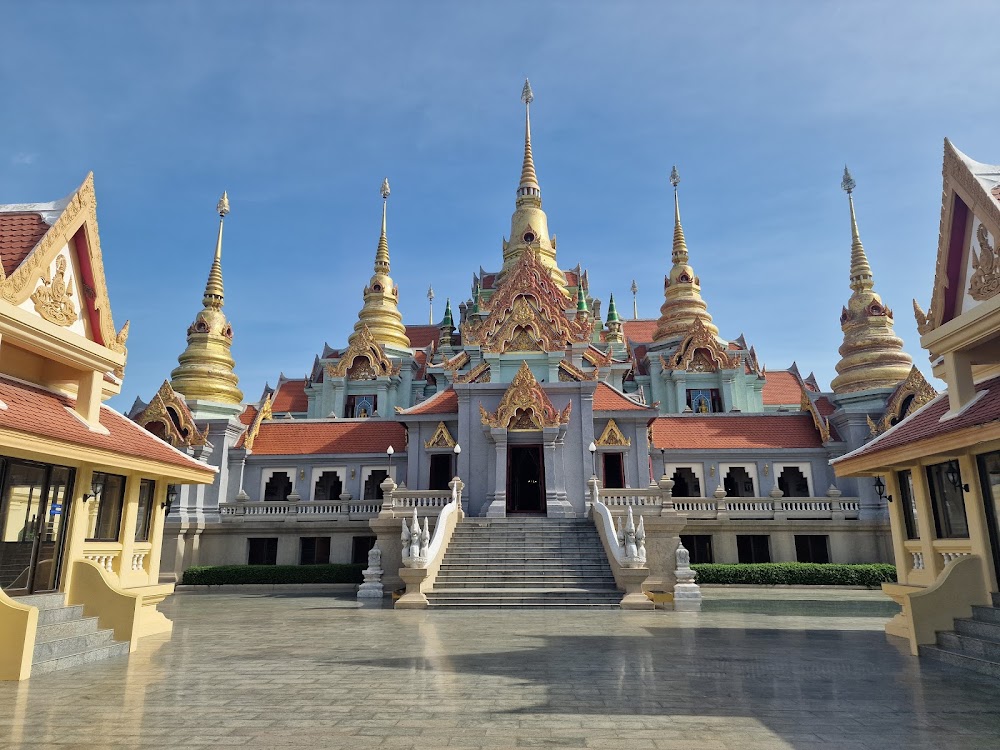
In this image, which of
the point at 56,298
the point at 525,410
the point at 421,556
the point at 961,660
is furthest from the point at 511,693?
the point at 525,410

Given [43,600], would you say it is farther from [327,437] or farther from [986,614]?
[327,437]

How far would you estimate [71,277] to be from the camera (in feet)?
32.1

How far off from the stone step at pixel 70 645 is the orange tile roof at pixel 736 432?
2059 cm

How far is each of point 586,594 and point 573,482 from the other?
6950 mm

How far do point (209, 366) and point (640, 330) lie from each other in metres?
25.3

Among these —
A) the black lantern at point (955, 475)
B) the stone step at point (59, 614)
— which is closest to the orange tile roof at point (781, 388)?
the black lantern at point (955, 475)

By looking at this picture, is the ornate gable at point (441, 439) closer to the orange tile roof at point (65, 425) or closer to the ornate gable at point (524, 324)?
the ornate gable at point (524, 324)

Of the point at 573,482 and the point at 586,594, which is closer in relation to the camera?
the point at 586,594

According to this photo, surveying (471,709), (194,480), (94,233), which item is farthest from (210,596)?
(471,709)

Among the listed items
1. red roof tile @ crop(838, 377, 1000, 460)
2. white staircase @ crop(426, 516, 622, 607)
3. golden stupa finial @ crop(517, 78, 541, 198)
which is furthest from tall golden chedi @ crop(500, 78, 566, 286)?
red roof tile @ crop(838, 377, 1000, 460)

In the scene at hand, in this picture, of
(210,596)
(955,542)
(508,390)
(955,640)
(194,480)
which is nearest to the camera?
(955,640)

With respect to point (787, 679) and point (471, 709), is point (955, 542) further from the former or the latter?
point (471, 709)

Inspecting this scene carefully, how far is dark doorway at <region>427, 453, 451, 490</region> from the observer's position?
24500 mm

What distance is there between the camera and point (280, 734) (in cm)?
535
